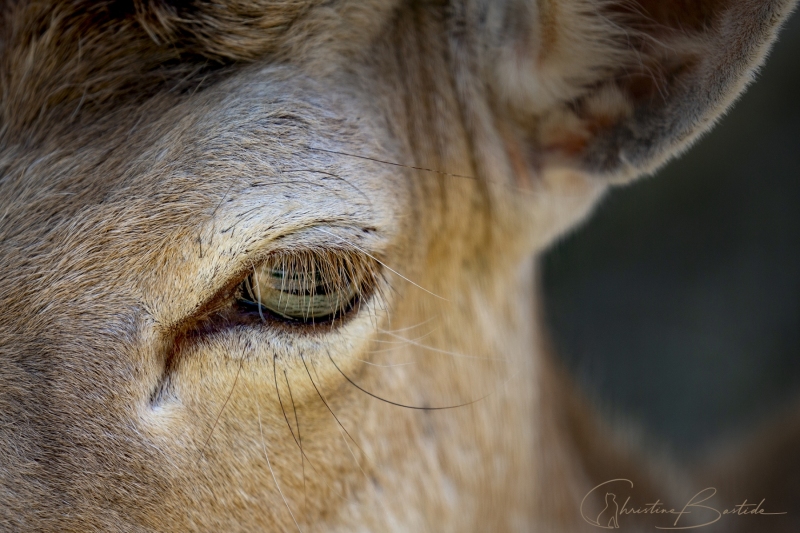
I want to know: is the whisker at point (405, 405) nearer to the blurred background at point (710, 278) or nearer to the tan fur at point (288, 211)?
the tan fur at point (288, 211)

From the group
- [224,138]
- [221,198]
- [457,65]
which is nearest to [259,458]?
[221,198]

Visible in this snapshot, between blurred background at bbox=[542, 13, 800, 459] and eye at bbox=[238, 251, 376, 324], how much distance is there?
364 centimetres

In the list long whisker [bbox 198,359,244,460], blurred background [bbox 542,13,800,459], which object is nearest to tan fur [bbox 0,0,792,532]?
long whisker [bbox 198,359,244,460]

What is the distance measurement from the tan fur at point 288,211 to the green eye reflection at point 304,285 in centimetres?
4

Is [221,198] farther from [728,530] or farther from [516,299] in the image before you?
[728,530]

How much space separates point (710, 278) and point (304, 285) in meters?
4.85

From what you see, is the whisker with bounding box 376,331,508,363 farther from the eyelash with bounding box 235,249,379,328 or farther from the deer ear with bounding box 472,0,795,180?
the deer ear with bounding box 472,0,795,180

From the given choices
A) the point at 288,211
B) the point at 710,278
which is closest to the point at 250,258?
the point at 288,211

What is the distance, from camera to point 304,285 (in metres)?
1.83

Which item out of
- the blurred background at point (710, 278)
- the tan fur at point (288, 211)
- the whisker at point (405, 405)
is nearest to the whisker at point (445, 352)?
the tan fur at point (288, 211)

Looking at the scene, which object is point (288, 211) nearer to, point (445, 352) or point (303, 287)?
point (303, 287)

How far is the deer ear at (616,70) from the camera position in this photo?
191cm

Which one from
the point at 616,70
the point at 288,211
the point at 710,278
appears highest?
the point at 616,70

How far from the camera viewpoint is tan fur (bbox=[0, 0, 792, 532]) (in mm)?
1724
